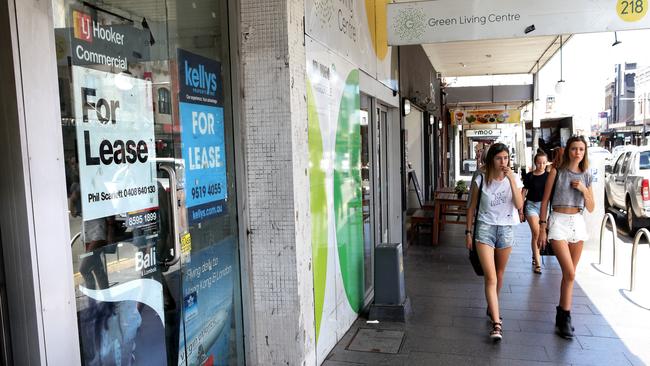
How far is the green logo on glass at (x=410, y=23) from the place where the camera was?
593 cm

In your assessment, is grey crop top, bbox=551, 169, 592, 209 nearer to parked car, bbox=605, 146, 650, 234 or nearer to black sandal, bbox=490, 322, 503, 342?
black sandal, bbox=490, 322, 503, 342

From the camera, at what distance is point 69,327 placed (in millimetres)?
2020

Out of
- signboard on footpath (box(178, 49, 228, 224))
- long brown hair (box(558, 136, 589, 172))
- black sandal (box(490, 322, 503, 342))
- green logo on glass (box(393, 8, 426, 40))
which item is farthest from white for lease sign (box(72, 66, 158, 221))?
green logo on glass (box(393, 8, 426, 40))

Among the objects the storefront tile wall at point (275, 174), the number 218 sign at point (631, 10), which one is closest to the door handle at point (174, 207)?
the storefront tile wall at point (275, 174)

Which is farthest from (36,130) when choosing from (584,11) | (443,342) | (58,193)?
(584,11)

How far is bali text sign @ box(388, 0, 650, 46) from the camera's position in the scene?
5.43 m

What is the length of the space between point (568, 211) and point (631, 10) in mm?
2316

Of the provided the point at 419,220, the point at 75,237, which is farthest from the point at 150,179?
the point at 419,220

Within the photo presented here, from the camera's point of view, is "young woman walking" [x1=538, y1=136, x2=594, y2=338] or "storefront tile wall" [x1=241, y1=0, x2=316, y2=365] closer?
"storefront tile wall" [x1=241, y1=0, x2=316, y2=365]

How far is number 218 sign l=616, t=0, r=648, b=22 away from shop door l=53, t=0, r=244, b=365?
4186mm

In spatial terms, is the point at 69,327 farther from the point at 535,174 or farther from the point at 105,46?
the point at 535,174

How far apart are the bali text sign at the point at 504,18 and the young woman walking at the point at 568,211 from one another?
1.46 meters

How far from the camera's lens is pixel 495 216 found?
4.78 metres

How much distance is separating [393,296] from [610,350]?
194 cm
